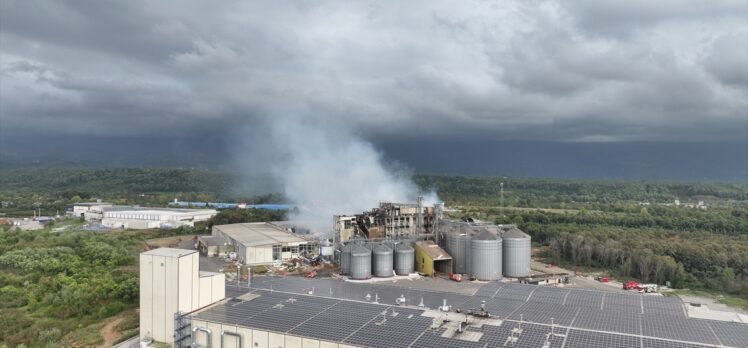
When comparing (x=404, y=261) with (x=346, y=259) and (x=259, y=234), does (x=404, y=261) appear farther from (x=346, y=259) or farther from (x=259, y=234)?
(x=259, y=234)

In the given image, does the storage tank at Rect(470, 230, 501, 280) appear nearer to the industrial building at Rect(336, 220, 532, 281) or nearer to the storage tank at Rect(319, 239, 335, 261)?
the industrial building at Rect(336, 220, 532, 281)

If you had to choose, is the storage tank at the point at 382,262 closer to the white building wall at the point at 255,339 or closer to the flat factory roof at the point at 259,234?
the flat factory roof at the point at 259,234

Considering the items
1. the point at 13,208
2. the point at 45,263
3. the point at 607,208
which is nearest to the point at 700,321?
the point at 45,263

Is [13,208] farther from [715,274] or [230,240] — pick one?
[715,274]

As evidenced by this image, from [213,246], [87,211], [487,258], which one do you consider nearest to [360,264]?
[487,258]

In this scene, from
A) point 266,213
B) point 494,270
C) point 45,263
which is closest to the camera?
point 494,270

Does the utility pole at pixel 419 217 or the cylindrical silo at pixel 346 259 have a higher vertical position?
the utility pole at pixel 419 217

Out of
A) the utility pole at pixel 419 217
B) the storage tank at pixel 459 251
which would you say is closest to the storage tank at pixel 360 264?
the storage tank at pixel 459 251
